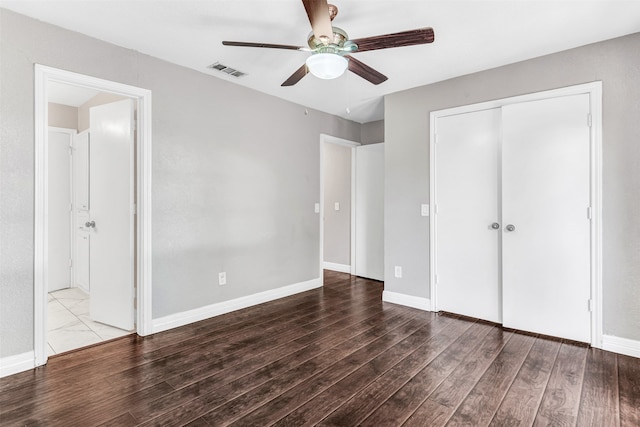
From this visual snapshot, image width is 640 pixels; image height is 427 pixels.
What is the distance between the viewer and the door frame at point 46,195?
7.62 feet

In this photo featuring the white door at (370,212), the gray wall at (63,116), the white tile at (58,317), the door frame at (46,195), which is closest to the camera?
the door frame at (46,195)

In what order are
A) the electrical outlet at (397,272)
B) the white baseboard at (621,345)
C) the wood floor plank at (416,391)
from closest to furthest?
the wood floor plank at (416,391), the white baseboard at (621,345), the electrical outlet at (397,272)

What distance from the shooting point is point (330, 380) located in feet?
7.11

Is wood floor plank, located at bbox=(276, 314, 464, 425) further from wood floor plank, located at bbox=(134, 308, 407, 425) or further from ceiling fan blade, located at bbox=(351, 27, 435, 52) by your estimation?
ceiling fan blade, located at bbox=(351, 27, 435, 52)

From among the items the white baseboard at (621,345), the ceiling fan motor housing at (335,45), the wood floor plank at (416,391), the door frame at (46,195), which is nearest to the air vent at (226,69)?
the door frame at (46,195)

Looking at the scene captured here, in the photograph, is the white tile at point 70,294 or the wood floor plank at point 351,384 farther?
the white tile at point 70,294

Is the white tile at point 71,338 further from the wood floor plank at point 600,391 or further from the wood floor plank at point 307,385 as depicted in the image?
the wood floor plank at point 600,391

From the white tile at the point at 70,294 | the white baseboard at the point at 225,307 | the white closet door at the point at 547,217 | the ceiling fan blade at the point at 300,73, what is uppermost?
the ceiling fan blade at the point at 300,73

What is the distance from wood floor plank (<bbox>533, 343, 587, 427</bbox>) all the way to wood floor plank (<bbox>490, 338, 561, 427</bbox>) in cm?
3

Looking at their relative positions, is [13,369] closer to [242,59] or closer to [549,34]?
[242,59]

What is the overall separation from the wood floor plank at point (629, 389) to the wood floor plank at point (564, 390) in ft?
0.66

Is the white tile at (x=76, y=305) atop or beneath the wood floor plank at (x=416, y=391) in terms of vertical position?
atop

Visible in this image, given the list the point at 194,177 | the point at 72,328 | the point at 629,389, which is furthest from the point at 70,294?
the point at 629,389

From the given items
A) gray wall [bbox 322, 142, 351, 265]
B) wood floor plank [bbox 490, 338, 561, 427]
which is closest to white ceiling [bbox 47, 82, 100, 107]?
gray wall [bbox 322, 142, 351, 265]
